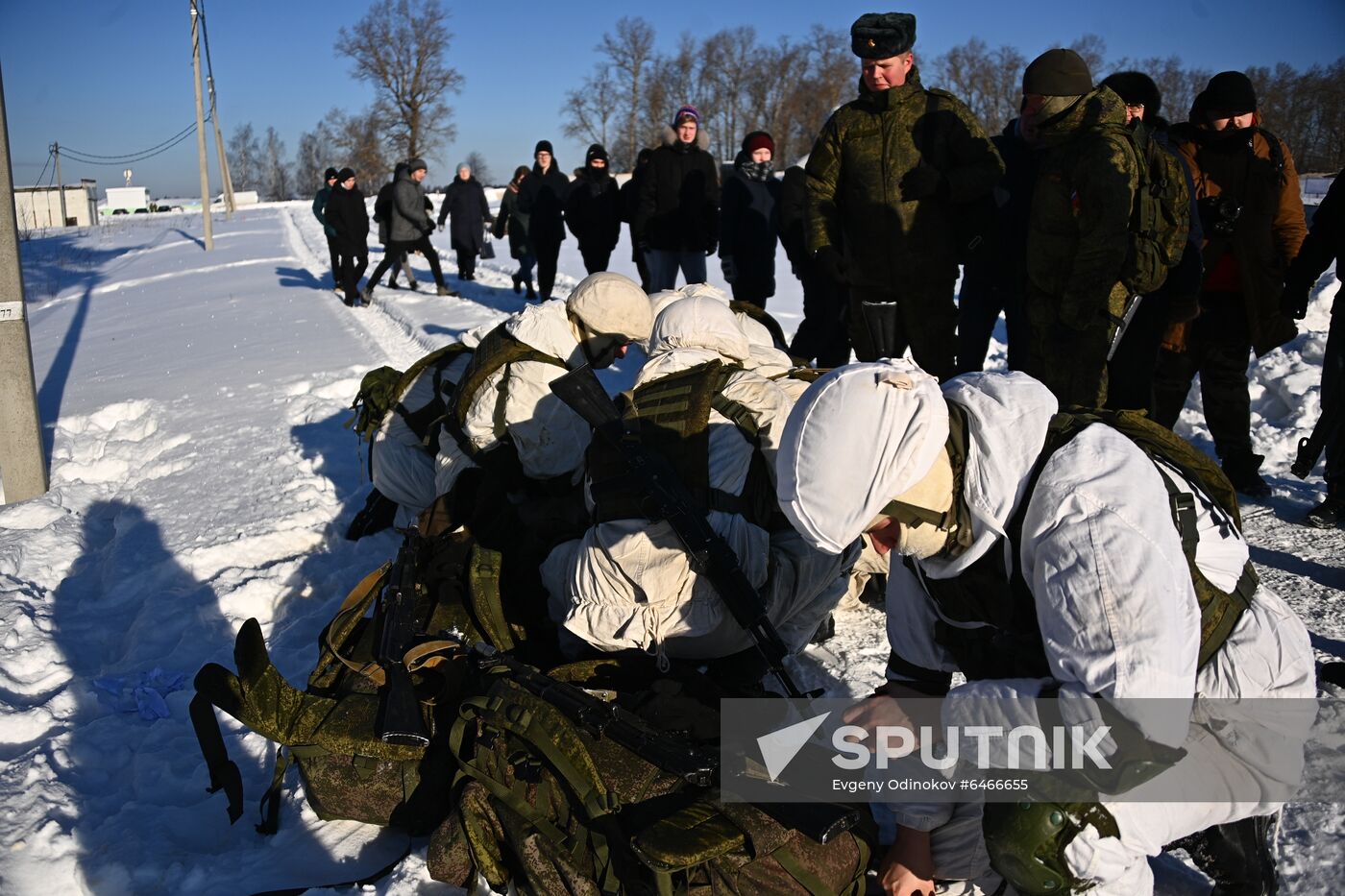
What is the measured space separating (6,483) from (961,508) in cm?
555

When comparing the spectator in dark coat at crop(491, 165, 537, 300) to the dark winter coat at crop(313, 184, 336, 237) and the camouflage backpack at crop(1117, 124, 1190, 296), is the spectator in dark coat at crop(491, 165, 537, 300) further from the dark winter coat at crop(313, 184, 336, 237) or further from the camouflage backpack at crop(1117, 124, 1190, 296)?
the camouflage backpack at crop(1117, 124, 1190, 296)

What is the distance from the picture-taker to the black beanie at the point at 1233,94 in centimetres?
437

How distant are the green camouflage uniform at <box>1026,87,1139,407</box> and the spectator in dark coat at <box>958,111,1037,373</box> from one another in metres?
0.26

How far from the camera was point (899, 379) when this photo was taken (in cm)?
168

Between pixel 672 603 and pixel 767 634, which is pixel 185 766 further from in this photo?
pixel 767 634

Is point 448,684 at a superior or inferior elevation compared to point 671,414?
inferior

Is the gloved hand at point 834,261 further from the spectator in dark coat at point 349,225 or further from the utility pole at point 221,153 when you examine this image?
the utility pole at point 221,153

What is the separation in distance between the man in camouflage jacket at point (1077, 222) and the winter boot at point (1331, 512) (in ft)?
3.21

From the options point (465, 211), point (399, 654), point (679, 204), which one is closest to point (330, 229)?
point (465, 211)

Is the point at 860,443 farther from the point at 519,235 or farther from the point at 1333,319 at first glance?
the point at 519,235

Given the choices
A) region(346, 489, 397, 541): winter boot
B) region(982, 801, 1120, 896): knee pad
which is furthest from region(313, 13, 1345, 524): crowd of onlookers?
region(982, 801, 1120, 896): knee pad

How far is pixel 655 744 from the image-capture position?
→ 2.17 metres

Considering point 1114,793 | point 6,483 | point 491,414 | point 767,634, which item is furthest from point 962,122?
point 6,483

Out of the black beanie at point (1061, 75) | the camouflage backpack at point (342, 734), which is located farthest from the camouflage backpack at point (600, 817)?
the black beanie at point (1061, 75)
